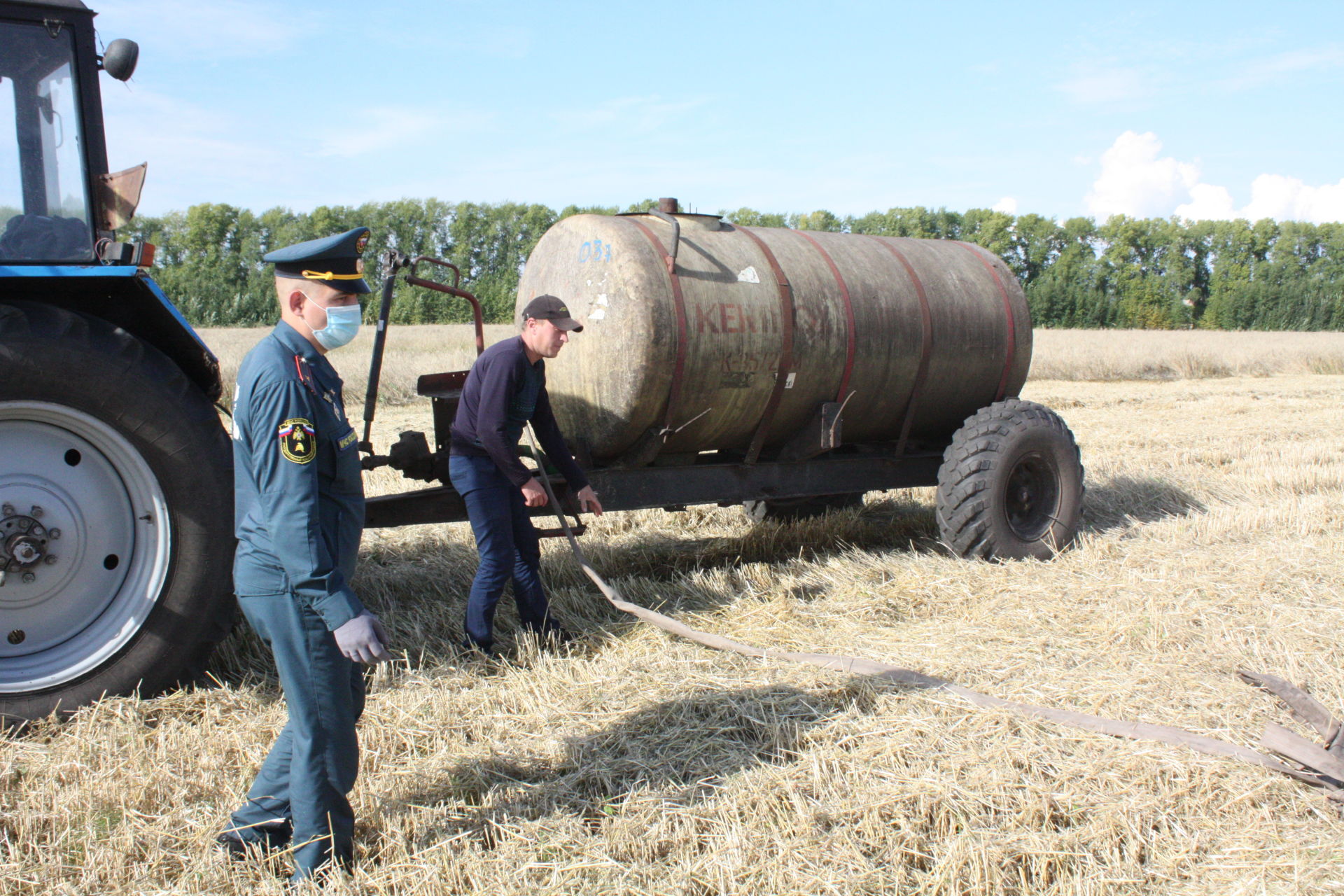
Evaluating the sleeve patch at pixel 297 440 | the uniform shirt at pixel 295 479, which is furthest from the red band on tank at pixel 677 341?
the sleeve patch at pixel 297 440

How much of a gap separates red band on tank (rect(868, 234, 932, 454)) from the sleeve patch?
4.56 m

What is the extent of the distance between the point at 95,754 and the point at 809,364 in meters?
4.03

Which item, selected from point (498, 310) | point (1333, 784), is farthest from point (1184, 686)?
point (498, 310)

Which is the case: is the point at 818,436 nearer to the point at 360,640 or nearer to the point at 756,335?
the point at 756,335

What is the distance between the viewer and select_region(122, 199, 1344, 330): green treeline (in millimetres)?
37750

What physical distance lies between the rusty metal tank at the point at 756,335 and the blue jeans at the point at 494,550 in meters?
0.80

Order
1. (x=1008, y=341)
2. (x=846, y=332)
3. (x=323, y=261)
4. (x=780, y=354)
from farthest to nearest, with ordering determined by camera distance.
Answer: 1. (x=1008, y=341)
2. (x=846, y=332)
3. (x=780, y=354)
4. (x=323, y=261)

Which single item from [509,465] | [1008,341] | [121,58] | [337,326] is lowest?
[509,465]

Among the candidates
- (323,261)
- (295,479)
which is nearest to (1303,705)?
(295,479)

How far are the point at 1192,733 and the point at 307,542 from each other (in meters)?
3.13

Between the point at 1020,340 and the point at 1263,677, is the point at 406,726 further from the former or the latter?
the point at 1020,340

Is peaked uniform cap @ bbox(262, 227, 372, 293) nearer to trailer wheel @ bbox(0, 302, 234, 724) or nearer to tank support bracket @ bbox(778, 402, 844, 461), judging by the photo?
trailer wheel @ bbox(0, 302, 234, 724)

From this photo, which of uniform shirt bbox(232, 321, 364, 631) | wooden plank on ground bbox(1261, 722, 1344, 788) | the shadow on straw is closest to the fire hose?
wooden plank on ground bbox(1261, 722, 1344, 788)

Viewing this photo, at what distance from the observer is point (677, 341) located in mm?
5137
